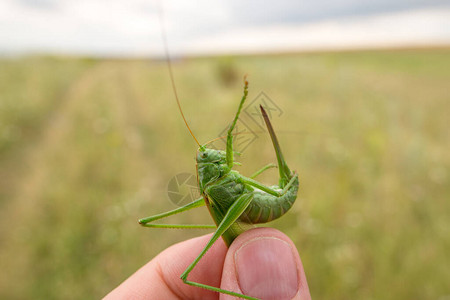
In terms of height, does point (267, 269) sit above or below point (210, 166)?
below

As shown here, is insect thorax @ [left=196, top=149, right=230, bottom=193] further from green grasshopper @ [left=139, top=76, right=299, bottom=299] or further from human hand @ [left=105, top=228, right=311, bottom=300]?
human hand @ [left=105, top=228, right=311, bottom=300]

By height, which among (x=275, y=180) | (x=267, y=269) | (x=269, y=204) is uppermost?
(x=269, y=204)

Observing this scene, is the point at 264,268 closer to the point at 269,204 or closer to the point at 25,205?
the point at 269,204

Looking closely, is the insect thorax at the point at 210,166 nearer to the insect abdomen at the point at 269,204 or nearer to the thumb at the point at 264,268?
the insect abdomen at the point at 269,204

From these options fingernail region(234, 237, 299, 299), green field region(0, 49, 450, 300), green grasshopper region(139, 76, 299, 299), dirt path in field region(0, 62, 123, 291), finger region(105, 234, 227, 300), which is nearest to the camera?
green grasshopper region(139, 76, 299, 299)

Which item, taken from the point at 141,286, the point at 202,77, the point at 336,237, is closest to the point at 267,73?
the point at 202,77

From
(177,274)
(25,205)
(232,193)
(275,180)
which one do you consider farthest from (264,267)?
(25,205)

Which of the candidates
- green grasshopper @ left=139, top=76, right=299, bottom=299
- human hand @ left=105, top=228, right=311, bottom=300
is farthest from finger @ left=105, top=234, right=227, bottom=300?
green grasshopper @ left=139, top=76, right=299, bottom=299
